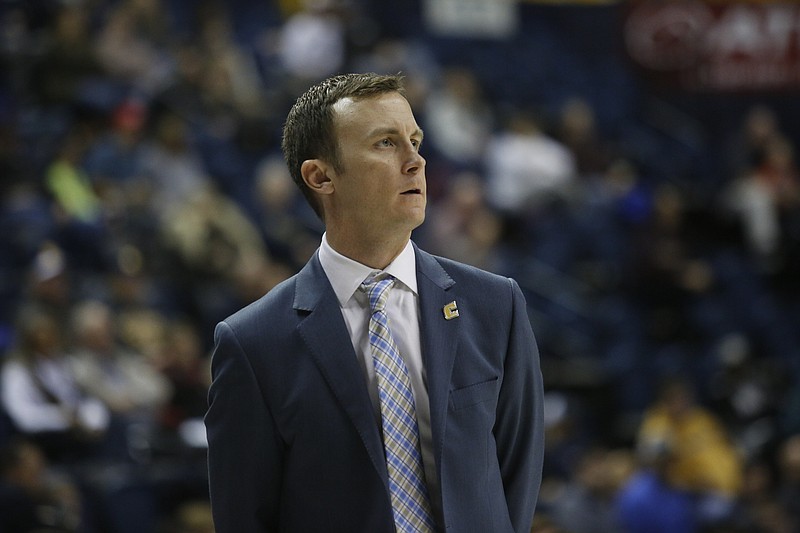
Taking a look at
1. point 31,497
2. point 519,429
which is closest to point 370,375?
point 519,429

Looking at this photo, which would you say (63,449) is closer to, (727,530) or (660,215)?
(727,530)

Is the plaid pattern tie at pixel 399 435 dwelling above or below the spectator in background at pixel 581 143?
above

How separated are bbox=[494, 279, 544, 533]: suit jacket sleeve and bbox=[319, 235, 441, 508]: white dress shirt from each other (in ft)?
0.52

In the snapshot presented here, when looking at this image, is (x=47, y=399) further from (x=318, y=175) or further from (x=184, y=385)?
(x=318, y=175)

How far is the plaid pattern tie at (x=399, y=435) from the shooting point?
7.29 feet

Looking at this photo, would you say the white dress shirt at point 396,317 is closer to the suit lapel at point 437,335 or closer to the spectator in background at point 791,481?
the suit lapel at point 437,335

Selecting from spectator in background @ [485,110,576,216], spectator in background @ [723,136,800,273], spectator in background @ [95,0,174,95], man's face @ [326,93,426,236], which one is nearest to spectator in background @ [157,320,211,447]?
spectator in background @ [95,0,174,95]

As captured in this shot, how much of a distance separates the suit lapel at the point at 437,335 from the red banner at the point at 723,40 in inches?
426

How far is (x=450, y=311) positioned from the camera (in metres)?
2.32

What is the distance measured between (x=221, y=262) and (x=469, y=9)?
19.8 feet

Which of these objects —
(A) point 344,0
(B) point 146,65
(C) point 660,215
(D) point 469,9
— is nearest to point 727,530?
(C) point 660,215

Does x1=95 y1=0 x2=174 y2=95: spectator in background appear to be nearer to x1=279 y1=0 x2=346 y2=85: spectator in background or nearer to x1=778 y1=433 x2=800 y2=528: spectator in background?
x1=279 y1=0 x2=346 y2=85: spectator in background

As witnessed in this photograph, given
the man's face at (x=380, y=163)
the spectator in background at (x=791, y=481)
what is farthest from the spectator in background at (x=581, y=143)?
the man's face at (x=380, y=163)

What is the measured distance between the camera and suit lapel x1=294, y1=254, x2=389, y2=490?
220 centimetres
